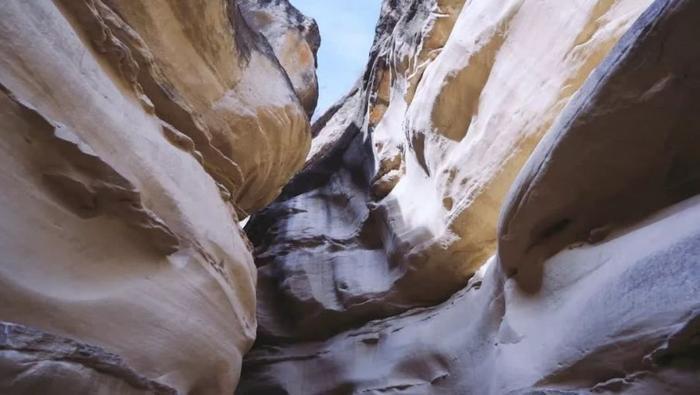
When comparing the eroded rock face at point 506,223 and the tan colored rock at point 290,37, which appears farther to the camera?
the tan colored rock at point 290,37

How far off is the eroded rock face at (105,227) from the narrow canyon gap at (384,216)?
2cm

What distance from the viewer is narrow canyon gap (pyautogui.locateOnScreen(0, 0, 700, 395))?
2.99m

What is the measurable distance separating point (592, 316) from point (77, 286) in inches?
116

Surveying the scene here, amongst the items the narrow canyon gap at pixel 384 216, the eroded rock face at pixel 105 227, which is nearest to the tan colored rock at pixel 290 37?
the narrow canyon gap at pixel 384 216

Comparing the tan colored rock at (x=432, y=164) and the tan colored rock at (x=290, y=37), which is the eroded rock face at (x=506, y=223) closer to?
the tan colored rock at (x=432, y=164)

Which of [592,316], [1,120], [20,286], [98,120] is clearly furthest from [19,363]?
[592,316]

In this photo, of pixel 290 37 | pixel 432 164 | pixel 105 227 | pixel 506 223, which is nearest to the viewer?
pixel 105 227

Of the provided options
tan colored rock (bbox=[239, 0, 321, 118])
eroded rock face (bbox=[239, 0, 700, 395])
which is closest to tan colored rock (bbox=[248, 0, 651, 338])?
eroded rock face (bbox=[239, 0, 700, 395])

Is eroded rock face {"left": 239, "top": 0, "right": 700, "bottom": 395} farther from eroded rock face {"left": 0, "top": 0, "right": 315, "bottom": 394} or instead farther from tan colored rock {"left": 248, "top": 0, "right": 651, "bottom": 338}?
eroded rock face {"left": 0, "top": 0, "right": 315, "bottom": 394}

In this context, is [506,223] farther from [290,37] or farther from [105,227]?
[290,37]

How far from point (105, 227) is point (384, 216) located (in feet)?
15.5

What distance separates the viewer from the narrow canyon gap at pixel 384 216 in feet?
9.80

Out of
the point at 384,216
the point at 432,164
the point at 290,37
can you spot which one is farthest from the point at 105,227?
the point at 290,37

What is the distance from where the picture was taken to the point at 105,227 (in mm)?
3506
